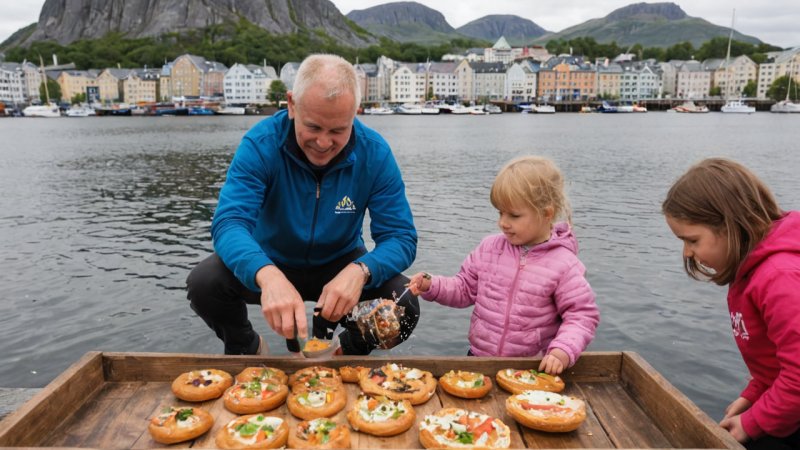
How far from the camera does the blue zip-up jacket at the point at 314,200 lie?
193 inches

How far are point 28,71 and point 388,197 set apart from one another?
212 m

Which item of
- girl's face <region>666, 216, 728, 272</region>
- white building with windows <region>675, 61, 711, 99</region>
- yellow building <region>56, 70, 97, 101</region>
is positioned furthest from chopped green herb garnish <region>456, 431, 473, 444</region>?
white building with windows <region>675, 61, 711, 99</region>

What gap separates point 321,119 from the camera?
4344 millimetres

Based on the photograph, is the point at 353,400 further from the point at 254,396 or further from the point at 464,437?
the point at 464,437

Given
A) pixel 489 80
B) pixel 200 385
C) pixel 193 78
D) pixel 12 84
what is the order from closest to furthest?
1. pixel 200 385
2. pixel 12 84
3. pixel 193 78
4. pixel 489 80

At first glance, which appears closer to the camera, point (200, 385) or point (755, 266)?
point (755, 266)

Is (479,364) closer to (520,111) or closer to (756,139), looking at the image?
(756,139)

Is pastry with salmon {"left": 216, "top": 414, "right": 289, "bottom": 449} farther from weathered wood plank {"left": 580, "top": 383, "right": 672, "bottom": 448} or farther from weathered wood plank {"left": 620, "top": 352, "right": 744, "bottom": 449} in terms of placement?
weathered wood plank {"left": 620, "top": 352, "right": 744, "bottom": 449}

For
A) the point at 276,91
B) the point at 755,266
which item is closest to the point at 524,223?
the point at 755,266

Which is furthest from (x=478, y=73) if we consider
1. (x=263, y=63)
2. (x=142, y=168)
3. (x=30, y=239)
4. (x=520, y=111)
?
(x=30, y=239)

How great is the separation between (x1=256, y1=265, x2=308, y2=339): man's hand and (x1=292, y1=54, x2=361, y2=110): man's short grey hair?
54.7 inches

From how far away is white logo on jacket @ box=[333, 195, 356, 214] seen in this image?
5.27 metres

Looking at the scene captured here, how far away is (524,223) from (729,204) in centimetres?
146

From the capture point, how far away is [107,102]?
17562 cm
